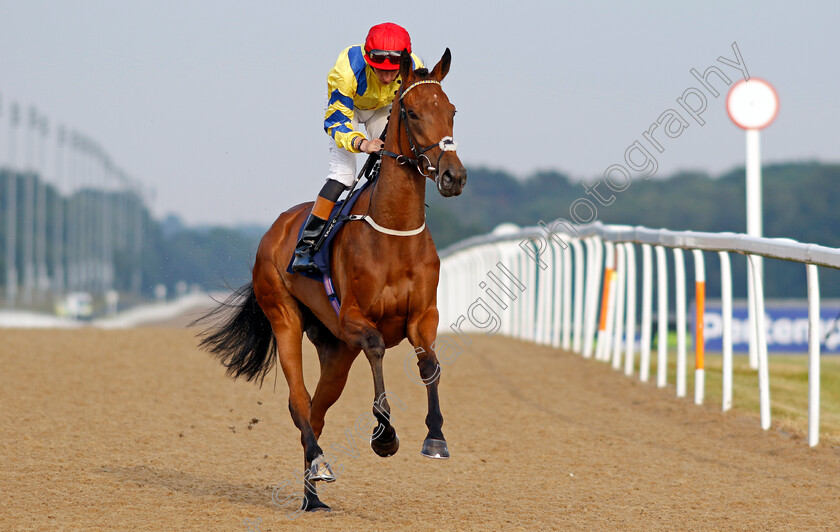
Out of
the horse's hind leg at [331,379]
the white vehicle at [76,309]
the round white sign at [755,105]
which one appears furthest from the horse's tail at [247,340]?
the white vehicle at [76,309]

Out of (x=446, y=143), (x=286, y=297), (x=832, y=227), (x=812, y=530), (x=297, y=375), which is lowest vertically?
(x=812, y=530)

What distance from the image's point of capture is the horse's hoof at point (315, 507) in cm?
502

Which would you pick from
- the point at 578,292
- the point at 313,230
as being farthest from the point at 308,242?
the point at 578,292

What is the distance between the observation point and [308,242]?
17.9ft

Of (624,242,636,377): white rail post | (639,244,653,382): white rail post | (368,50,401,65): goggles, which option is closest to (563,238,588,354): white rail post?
(624,242,636,377): white rail post

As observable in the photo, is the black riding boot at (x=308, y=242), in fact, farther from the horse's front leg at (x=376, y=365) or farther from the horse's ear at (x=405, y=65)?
the horse's ear at (x=405, y=65)

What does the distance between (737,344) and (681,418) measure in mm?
12572

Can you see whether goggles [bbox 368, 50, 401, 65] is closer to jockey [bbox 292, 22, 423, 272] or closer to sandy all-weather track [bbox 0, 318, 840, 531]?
jockey [bbox 292, 22, 423, 272]

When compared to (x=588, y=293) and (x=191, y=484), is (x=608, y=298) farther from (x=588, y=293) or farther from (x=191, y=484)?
(x=191, y=484)

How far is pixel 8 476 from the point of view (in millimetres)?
5633

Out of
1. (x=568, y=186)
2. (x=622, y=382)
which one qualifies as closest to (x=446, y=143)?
(x=622, y=382)

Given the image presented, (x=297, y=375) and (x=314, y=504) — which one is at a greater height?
(x=297, y=375)

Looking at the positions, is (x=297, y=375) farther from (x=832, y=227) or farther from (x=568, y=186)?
(x=568, y=186)

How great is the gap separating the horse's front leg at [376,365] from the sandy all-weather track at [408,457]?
34cm
